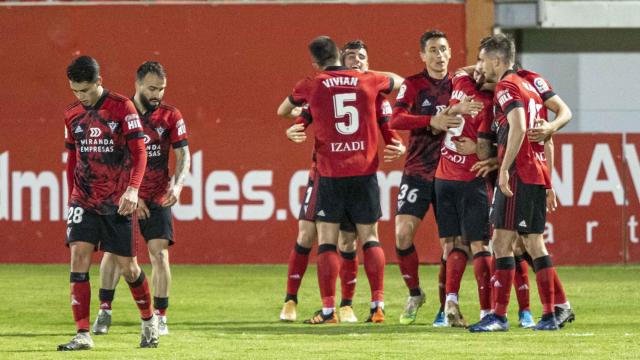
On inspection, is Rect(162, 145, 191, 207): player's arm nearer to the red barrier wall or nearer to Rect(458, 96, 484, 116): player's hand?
Rect(458, 96, 484, 116): player's hand

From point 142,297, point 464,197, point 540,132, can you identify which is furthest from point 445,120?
point 142,297

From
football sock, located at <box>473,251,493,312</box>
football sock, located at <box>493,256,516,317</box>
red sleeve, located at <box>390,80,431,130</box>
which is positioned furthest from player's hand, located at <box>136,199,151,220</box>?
football sock, located at <box>493,256,516,317</box>

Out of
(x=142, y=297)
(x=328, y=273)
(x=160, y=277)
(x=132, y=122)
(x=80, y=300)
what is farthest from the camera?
(x=328, y=273)

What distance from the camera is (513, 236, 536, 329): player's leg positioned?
999 cm

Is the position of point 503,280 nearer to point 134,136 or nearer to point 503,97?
point 503,97

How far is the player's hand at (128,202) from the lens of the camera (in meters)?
8.64

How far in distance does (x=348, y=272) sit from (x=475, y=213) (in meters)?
1.28

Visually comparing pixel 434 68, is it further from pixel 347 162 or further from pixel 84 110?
pixel 84 110

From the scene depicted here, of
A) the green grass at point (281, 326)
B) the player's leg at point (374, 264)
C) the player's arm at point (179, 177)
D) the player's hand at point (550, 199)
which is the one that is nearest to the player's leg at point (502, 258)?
the green grass at point (281, 326)

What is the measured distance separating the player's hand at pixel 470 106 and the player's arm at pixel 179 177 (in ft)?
6.26

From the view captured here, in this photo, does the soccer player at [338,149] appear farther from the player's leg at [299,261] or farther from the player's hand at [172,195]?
the player's hand at [172,195]

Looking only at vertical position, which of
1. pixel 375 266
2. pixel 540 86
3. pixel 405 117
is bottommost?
pixel 375 266

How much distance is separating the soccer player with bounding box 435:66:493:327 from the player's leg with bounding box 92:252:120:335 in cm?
233

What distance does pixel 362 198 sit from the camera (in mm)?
10641
